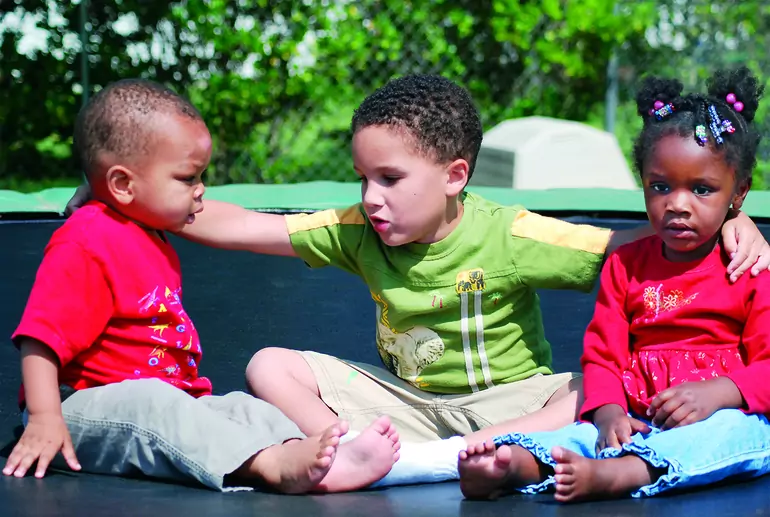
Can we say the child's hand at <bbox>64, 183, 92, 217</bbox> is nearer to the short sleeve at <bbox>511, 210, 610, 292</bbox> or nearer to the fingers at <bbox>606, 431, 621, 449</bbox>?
the short sleeve at <bbox>511, 210, 610, 292</bbox>

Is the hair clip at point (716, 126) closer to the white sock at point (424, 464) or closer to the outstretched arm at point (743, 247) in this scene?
the outstretched arm at point (743, 247)

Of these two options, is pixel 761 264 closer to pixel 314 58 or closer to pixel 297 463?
pixel 297 463

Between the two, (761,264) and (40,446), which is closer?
(40,446)

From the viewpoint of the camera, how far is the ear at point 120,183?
1.69 meters

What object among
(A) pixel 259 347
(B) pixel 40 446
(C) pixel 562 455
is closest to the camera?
(C) pixel 562 455

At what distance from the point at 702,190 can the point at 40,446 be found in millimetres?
1000

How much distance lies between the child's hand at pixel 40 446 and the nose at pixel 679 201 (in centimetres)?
91

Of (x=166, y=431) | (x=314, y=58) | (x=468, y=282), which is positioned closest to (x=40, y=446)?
(x=166, y=431)

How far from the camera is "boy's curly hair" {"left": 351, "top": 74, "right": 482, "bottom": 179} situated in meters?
1.75

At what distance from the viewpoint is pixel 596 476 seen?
4.79 feet

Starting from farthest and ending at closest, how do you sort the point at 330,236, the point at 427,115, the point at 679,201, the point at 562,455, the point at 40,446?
the point at 330,236, the point at 427,115, the point at 679,201, the point at 40,446, the point at 562,455

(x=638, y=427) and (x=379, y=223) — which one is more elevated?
(x=379, y=223)

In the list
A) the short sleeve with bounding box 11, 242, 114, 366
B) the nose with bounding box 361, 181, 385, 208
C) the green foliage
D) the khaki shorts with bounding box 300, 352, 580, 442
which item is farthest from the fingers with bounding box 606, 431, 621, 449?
the green foliage

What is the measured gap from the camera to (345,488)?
5.06 ft
